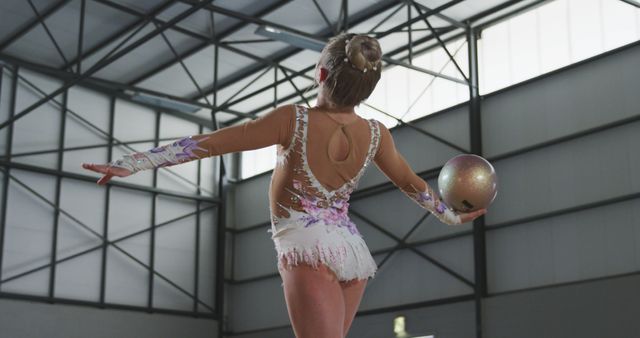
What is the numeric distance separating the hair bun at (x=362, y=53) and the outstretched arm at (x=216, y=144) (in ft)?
0.92

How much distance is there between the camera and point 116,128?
63.0 ft

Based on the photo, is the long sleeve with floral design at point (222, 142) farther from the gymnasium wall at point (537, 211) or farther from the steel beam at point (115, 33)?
the steel beam at point (115, 33)

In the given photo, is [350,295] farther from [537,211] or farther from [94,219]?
[94,219]

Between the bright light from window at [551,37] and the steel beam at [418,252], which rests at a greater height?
the bright light from window at [551,37]

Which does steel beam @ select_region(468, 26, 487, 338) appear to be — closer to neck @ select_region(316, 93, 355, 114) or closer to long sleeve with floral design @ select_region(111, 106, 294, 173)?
neck @ select_region(316, 93, 355, 114)

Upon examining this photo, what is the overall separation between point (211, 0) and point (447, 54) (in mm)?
4339

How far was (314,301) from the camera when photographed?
10.2 ft

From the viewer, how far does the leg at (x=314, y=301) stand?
3.09 metres

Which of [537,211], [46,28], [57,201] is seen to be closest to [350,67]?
[537,211]

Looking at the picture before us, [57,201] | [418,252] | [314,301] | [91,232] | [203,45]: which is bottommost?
[314,301]

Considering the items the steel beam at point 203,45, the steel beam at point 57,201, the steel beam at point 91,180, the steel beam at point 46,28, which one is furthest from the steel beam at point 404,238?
the steel beam at point 46,28

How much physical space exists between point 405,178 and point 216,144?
2.96ft

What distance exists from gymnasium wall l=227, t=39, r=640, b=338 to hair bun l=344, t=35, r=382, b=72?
1084 cm

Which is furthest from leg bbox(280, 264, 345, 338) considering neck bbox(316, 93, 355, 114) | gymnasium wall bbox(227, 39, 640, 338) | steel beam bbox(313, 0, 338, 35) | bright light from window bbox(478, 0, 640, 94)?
steel beam bbox(313, 0, 338, 35)
